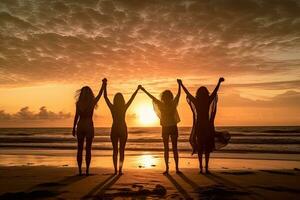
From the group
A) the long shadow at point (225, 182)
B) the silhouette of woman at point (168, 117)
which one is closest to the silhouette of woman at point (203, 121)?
the silhouette of woman at point (168, 117)

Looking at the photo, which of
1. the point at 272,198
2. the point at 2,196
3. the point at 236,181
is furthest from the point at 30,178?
the point at 272,198

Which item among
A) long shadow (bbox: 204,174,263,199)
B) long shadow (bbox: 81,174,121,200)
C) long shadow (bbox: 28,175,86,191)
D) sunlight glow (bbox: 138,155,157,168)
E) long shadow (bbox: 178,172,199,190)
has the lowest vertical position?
sunlight glow (bbox: 138,155,157,168)

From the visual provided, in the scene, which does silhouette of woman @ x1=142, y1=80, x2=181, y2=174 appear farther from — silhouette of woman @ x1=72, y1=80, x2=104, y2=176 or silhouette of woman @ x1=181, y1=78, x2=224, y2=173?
silhouette of woman @ x1=72, y1=80, x2=104, y2=176

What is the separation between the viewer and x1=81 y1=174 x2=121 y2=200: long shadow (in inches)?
257

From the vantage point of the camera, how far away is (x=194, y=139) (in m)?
10.4

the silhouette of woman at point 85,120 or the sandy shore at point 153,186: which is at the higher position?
the silhouette of woman at point 85,120

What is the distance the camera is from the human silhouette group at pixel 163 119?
9.57m

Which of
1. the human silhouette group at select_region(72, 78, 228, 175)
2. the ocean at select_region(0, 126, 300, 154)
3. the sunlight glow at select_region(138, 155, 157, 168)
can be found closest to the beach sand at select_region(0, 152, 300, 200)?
the human silhouette group at select_region(72, 78, 228, 175)

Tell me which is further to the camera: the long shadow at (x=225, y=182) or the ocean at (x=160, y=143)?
the ocean at (x=160, y=143)

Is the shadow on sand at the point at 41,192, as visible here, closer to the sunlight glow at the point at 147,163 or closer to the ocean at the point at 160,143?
the sunlight glow at the point at 147,163

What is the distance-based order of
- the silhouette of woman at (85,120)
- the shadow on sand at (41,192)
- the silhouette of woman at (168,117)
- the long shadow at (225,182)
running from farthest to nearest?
the silhouette of woman at (168,117) < the silhouette of woman at (85,120) < the long shadow at (225,182) < the shadow on sand at (41,192)

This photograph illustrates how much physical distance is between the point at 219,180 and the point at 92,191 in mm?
3223

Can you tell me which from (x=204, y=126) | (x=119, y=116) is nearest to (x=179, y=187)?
(x=204, y=126)

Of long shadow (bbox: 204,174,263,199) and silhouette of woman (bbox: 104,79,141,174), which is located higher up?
silhouette of woman (bbox: 104,79,141,174)
